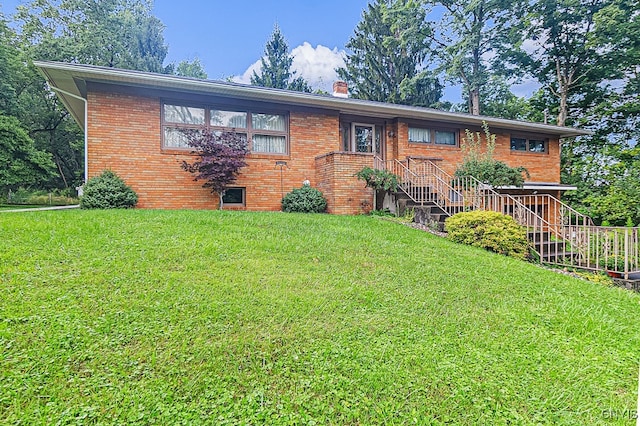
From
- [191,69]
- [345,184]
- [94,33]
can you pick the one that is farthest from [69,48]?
[345,184]

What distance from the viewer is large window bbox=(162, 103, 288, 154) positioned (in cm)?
998

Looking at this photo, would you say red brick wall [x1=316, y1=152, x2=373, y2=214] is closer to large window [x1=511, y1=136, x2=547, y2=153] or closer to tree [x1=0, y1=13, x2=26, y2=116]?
large window [x1=511, y1=136, x2=547, y2=153]

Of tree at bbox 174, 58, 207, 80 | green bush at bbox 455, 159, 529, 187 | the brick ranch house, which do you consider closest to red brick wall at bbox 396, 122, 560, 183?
the brick ranch house

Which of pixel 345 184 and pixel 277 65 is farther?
pixel 277 65

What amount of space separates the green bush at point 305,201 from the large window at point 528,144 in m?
9.72

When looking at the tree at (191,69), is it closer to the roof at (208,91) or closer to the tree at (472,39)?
the roof at (208,91)

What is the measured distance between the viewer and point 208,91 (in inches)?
391

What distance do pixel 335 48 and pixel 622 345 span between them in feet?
97.8

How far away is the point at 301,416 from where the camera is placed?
85.9 inches

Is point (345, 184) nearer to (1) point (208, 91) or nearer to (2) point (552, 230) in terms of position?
(1) point (208, 91)

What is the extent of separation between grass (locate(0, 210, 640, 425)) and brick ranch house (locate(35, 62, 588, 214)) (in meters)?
4.77

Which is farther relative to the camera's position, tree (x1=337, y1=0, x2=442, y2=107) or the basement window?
tree (x1=337, y1=0, x2=442, y2=107)

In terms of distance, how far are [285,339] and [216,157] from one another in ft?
24.0

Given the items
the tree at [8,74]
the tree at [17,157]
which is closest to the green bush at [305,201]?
the tree at [17,157]
